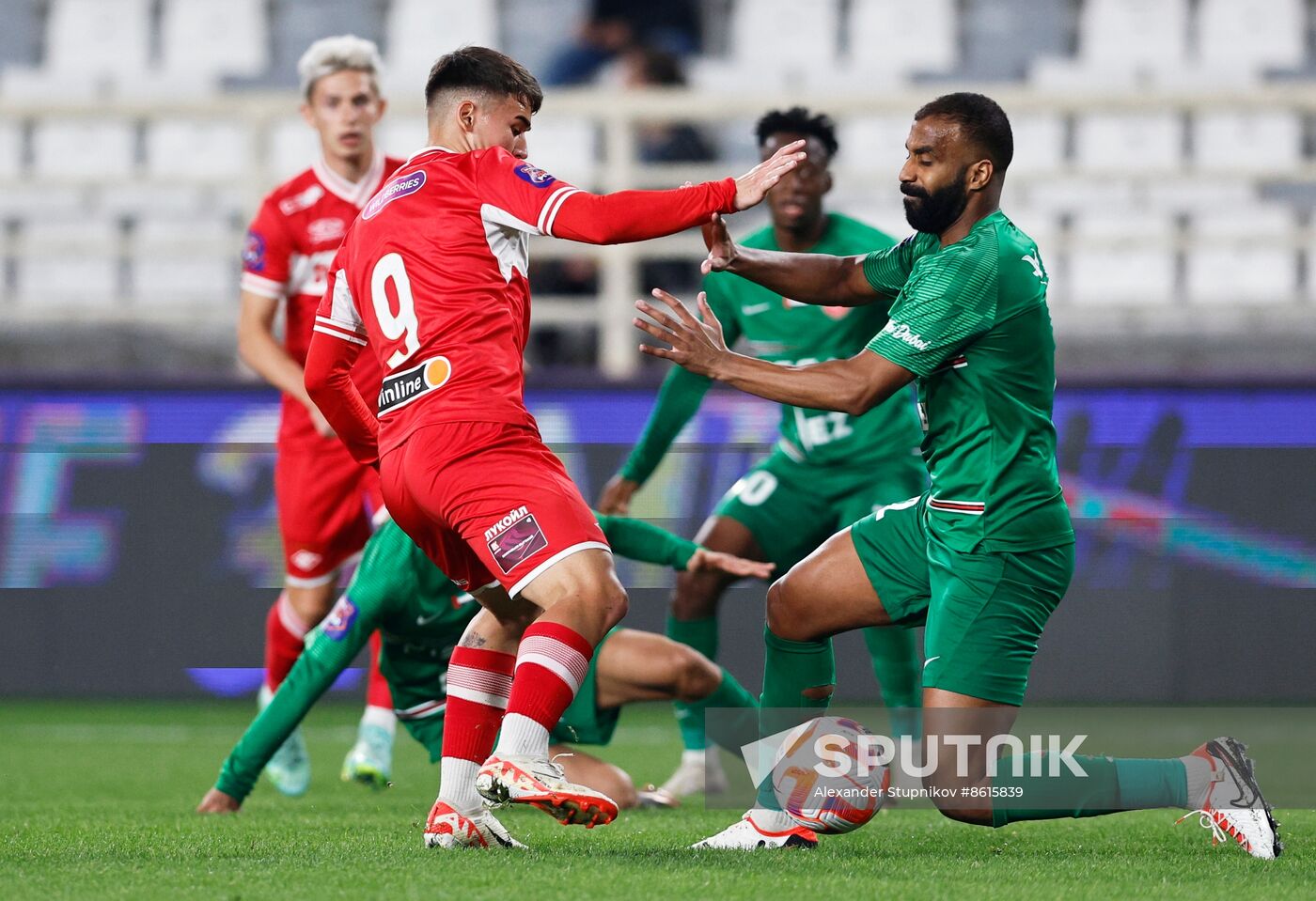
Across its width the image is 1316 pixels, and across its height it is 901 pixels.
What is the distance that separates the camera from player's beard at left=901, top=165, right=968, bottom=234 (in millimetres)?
4578

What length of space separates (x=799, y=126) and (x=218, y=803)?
10.6 feet

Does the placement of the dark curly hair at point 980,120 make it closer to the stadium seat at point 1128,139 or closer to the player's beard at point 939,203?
the player's beard at point 939,203

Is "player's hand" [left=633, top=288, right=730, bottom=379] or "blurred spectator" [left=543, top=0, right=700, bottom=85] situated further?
"blurred spectator" [left=543, top=0, right=700, bottom=85]

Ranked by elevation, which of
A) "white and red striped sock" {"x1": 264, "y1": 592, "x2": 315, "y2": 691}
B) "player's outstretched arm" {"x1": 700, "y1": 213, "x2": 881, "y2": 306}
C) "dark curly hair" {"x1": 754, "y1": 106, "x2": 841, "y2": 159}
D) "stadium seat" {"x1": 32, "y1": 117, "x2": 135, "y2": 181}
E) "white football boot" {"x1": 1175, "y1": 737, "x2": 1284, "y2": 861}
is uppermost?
"stadium seat" {"x1": 32, "y1": 117, "x2": 135, "y2": 181}

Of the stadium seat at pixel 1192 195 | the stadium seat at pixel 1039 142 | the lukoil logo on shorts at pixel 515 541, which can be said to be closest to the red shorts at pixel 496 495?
the lukoil logo on shorts at pixel 515 541

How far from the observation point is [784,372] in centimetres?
441

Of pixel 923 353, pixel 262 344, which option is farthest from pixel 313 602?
pixel 923 353

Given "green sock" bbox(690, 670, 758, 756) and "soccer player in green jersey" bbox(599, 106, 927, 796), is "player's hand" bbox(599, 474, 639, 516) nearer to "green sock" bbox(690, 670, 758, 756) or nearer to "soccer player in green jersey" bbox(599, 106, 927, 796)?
A: "soccer player in green jersey" bbox(599, 106, 927, 796)

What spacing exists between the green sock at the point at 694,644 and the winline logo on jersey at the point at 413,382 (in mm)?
2225

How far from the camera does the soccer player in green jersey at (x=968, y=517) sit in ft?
14.5

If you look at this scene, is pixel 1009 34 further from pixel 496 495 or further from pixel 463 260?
pixel 496 495

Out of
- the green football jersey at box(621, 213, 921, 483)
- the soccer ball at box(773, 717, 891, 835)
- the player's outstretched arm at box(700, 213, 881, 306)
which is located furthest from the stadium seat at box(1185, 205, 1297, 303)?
the soccer ball at box(773, 717, 891, 835)

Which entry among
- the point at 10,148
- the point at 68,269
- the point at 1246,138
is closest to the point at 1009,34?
the point at 1246,138

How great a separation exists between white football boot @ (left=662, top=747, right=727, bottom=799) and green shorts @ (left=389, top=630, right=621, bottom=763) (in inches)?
24.3
